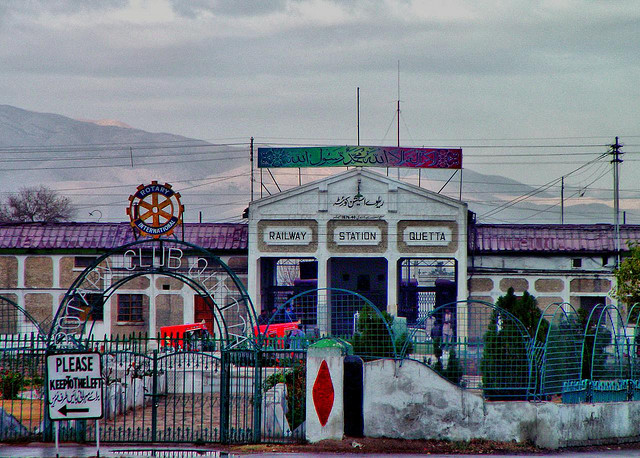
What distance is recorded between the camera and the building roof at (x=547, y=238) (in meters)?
40.5

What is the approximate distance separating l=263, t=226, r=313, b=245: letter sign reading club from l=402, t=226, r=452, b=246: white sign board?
14.7 ft

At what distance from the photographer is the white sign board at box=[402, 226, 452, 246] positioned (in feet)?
130

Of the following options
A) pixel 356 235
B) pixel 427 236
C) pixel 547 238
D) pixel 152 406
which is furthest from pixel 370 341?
pixel 547 238

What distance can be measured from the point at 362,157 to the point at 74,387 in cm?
2663

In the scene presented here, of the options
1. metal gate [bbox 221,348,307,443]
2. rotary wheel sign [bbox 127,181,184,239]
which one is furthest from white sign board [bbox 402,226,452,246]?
metal gate [bbox 221,348,307,443]

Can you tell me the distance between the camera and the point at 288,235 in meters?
40.0

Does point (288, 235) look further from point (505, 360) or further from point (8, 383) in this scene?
point (505, 360)

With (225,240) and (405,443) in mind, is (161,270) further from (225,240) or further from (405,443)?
(225,240)

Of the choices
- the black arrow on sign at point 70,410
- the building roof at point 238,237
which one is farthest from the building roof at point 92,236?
the black arrow on sign at point 70,410

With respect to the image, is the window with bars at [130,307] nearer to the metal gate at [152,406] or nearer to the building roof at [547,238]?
Answer: the metal gate at [152,406]

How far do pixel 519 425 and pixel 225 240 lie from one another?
2533 centimetres

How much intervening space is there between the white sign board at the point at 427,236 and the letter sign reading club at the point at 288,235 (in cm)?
447

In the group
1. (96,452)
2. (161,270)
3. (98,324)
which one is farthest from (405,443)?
(98,324)

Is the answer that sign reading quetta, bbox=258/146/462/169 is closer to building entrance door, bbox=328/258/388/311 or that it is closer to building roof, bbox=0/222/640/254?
building roof, bbox=0/222/640/254
